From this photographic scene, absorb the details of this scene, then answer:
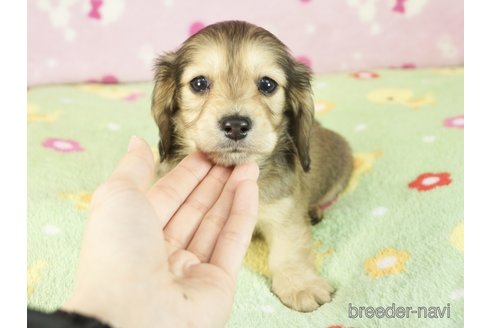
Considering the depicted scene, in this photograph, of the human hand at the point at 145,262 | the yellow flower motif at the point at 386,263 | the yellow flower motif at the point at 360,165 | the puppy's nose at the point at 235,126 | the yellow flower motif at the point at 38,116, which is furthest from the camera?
the yellow flower motif at the point at 38,116

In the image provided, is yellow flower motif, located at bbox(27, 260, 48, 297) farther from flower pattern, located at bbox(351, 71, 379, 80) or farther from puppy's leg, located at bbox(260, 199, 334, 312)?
flower pattern, located at bbox(351, 71, 379, 80)

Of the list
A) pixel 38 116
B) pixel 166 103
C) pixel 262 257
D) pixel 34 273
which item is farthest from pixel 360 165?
pixel 38 116

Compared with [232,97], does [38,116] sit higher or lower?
lower

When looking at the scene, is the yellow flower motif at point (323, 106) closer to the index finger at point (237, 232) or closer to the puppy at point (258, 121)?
the puppy at point (258, 121)

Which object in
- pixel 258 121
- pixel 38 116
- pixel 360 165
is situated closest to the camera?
pixel 258 121

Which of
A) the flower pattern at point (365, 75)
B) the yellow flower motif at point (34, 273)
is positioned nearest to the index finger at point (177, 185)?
the yellow flower motif at point (34, 273)

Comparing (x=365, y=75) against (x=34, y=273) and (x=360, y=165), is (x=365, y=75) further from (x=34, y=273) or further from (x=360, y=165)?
(x=34, y=273)

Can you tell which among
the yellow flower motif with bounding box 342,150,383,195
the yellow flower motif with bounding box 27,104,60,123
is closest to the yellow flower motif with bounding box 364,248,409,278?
the yellow flower motif with bounding box 342,150,383,195
